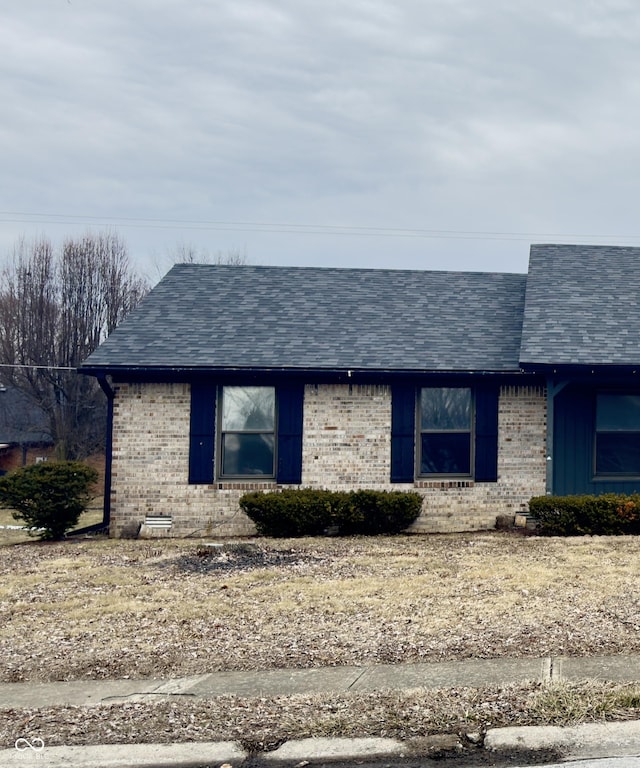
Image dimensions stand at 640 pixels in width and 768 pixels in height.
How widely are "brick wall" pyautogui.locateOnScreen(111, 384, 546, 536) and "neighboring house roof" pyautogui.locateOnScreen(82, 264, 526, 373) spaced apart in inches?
25.3

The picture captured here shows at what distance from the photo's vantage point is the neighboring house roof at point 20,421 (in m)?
38.3

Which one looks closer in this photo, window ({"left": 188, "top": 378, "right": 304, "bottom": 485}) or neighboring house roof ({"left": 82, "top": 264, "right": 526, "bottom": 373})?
window ({"left": 188, "top": 378, "right": 304, "bottom": 485})

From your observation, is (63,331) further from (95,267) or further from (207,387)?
(207,387)

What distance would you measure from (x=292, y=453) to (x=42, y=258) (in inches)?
1003

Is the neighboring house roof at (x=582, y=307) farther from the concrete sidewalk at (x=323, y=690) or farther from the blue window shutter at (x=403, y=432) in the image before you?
the concrete sidewalk at (x=323, y=690)

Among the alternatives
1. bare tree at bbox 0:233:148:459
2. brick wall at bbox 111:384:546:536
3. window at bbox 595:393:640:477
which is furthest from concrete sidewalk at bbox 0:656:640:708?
bare tree at bbox 0:233:148:459

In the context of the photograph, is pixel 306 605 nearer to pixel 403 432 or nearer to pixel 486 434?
pixel 403 432

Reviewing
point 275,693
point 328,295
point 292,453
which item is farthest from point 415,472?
point 275,693

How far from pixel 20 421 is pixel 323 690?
119 ft

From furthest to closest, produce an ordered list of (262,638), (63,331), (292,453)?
(63,331), (292,453), (262,638)

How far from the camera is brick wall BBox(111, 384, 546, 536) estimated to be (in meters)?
15.1

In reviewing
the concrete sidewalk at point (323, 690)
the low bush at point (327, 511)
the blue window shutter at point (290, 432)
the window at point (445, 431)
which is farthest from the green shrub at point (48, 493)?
the concrete sidewalk at point (323, 690)

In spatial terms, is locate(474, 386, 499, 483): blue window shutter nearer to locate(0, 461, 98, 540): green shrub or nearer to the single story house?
the single story house

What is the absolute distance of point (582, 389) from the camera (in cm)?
1566
